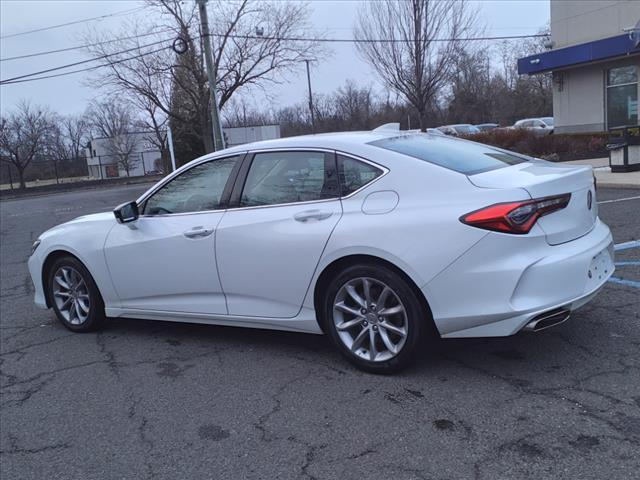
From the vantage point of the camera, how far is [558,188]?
3.53m

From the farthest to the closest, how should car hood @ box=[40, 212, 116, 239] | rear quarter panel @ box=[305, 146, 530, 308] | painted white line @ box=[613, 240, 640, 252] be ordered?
painted white line @ box=[613, 240, 640, 252]
car hood @ box=[40, 212, 116, 239]
rear quarter panel @ box=[305, 146, 530, 308]

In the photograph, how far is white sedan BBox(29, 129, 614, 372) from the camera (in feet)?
11.0

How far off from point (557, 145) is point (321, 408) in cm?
1848

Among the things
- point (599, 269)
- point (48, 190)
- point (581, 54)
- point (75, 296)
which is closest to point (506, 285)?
point (599, 269)

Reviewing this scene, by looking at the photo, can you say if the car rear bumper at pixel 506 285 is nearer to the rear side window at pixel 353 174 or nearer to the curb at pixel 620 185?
the rear side window at pixel 353 174

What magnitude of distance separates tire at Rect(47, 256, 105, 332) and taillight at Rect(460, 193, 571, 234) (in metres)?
3.51

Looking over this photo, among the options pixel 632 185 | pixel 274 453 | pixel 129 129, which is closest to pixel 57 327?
pixel 274 453

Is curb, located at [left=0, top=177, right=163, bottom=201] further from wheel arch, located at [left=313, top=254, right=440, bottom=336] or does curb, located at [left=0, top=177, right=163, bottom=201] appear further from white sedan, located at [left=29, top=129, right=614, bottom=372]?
wheel arch, located at [left=313, top=254, right=440, bottom=336]

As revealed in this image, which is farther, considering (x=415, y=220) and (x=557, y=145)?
(x=557, y=145)

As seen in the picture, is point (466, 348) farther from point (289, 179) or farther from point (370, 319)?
point (289, 179)

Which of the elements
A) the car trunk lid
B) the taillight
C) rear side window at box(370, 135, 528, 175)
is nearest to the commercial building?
rear side window at box(370, 135, 528, 175)

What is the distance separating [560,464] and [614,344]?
1621mm

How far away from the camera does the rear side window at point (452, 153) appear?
12.6 feet

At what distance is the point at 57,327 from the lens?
5738 mm
